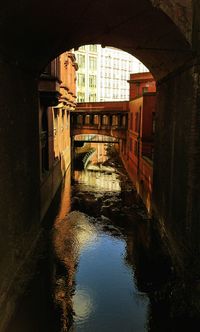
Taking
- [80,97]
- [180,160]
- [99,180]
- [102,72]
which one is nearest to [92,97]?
[80,97]

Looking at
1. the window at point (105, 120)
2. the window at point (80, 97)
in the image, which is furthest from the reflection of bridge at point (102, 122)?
the window at point (80, 97)

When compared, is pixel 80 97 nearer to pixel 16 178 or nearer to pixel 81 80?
pixel 81 80

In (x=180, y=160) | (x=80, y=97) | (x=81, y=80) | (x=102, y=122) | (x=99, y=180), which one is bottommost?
(x=99, y=180)

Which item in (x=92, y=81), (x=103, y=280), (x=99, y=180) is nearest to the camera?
(x=103, y=280)

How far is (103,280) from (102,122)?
77.9ft

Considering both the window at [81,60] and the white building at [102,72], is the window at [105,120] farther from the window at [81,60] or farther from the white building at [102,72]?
the window at [81,60]

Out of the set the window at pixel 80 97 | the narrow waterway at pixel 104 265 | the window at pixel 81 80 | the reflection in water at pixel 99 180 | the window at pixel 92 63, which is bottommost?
the reflection in water at pixel 99 180

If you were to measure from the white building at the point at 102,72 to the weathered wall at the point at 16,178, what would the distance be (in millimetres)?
57710

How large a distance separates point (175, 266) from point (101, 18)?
7.59 m

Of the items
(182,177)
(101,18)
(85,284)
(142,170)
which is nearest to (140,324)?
(85,284)

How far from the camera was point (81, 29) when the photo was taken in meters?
11.3

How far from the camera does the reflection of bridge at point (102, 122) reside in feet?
109

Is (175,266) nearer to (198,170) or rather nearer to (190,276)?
(190,276)

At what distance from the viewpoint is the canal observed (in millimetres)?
8859
